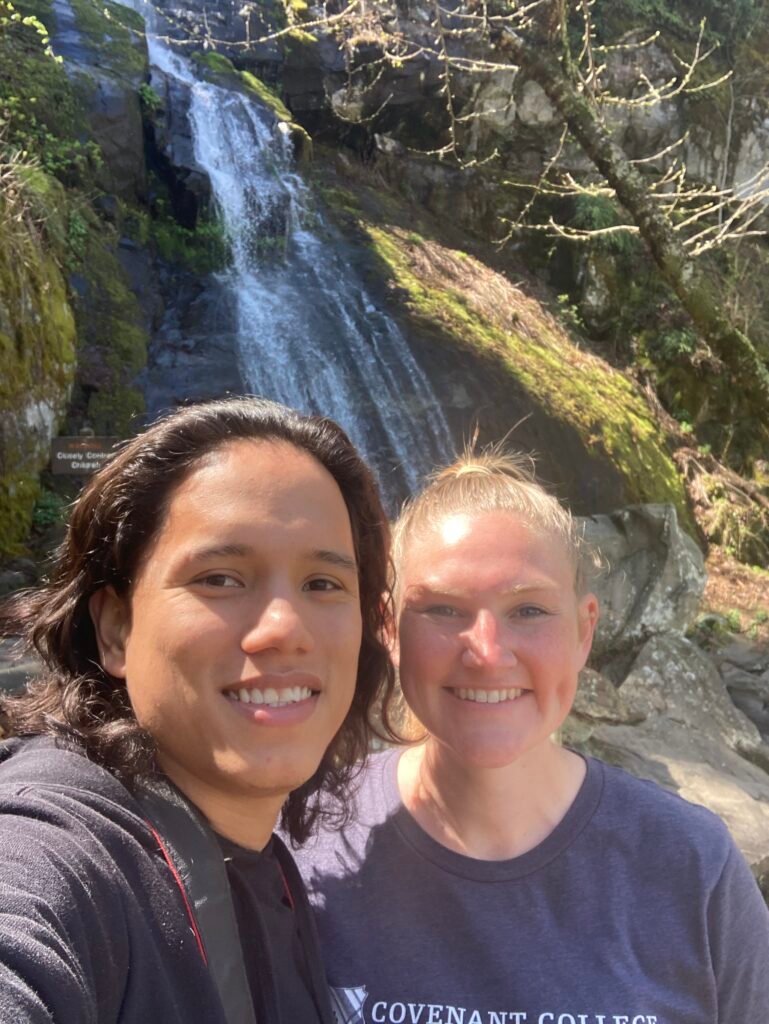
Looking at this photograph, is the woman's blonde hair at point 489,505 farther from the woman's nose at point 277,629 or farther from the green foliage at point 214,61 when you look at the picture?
the green foliage at point 214,61

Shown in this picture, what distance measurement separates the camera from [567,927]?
1393 mm

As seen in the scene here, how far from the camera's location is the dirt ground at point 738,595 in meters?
9.43

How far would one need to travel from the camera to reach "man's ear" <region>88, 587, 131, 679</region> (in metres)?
1.28

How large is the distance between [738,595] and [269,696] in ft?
33.6

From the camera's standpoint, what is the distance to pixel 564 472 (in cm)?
928

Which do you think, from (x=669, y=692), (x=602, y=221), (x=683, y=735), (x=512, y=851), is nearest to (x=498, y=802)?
(x=512, y=851)

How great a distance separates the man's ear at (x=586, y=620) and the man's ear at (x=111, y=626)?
90cm

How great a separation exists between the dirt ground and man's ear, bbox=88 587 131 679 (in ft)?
30.2

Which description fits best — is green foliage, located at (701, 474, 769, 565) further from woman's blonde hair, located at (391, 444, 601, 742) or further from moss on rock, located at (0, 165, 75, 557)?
woman's blonde hair, located at (391, 444, 601, 742)

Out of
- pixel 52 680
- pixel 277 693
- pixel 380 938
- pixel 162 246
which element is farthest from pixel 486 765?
pixel 162 246

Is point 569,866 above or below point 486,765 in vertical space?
below

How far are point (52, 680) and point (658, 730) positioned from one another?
18.5ft

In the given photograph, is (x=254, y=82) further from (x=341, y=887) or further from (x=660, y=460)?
(x=341, y=887)

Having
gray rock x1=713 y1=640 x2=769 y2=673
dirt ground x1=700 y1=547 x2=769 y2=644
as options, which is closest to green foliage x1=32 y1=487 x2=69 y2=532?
gray rock x1=713 y1=640 x2=769 y2=673
